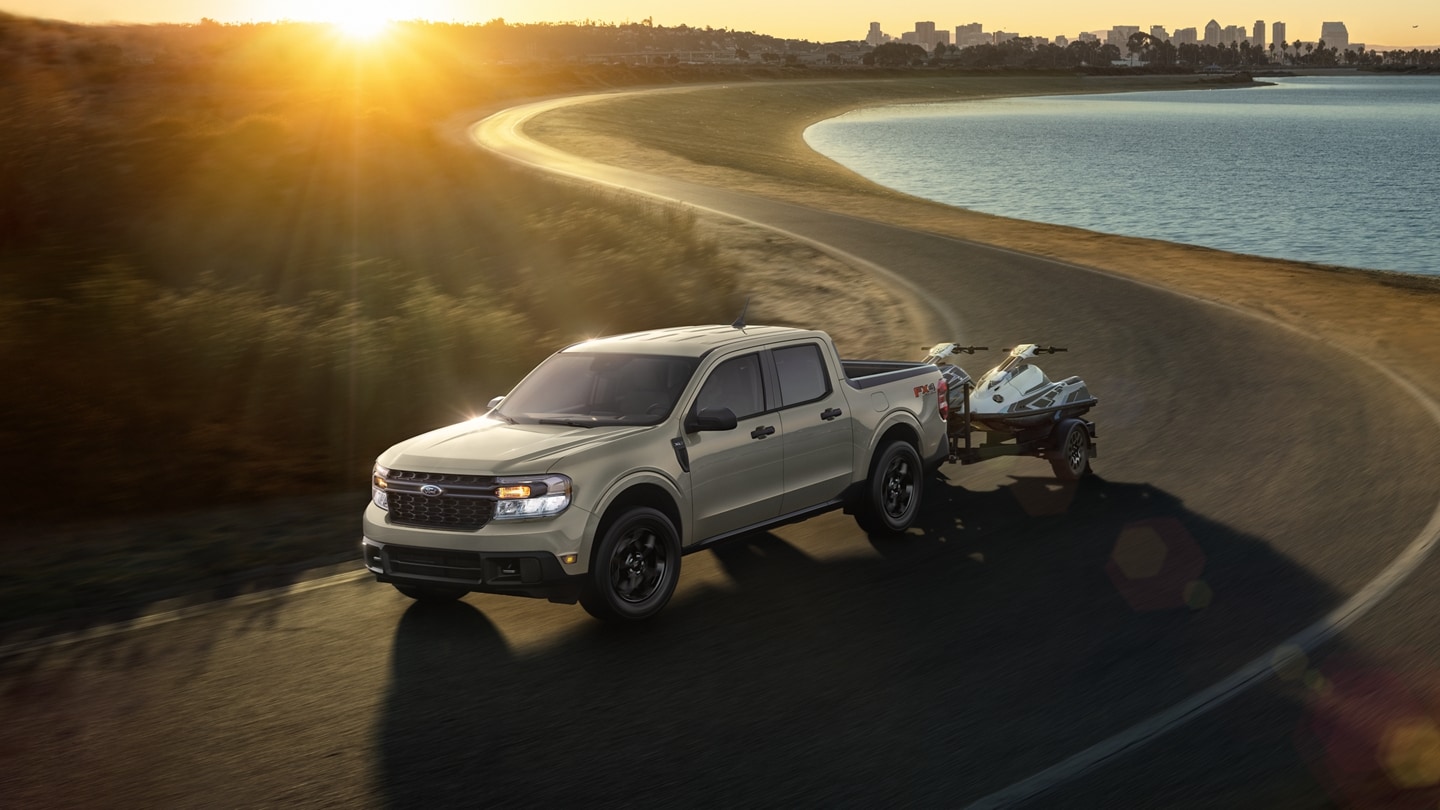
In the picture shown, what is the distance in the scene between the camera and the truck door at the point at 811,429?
959 cm

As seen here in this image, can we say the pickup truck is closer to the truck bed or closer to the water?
the truck bed

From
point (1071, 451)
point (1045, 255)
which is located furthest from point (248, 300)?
point (1045, 255)

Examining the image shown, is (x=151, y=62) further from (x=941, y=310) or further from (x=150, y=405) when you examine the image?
(x=150, y=405)

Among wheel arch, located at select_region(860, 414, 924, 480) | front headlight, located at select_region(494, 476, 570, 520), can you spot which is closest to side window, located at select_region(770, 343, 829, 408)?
wheel arch, located at select_region(860, 414, 924, 480)

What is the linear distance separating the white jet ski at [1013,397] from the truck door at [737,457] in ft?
9.12

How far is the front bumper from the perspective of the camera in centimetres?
775

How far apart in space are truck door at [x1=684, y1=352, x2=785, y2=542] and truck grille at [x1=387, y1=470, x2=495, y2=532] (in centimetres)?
145

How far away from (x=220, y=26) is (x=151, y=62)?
51.3 metres

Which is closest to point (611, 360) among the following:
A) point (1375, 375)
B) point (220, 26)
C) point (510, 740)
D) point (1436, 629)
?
point (510, 740)

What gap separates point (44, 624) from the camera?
8.47 meters

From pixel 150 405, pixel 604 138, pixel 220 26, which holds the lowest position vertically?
pixel 150 405

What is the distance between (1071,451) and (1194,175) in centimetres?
6982

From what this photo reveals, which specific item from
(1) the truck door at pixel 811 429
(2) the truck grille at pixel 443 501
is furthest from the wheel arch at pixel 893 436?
(2) the truck grille at pixel 443 501

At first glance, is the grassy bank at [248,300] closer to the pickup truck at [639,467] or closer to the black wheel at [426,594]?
the black wheel at [426,594]
